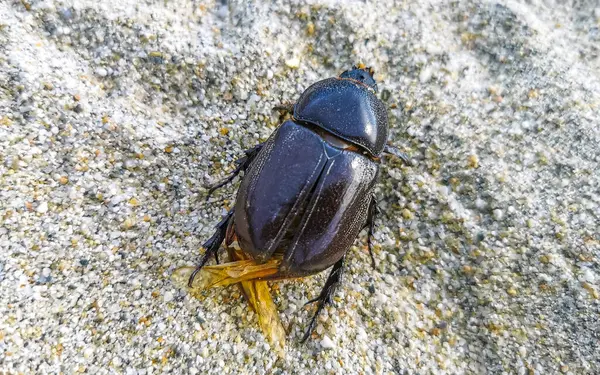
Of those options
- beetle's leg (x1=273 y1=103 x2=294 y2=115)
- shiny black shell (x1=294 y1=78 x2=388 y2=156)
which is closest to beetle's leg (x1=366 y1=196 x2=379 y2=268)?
shiny black shell (x1=294 y1=78 x2=388 y2=156)

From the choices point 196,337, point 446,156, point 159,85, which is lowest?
point 196,337

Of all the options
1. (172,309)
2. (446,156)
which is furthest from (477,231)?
(172,309)

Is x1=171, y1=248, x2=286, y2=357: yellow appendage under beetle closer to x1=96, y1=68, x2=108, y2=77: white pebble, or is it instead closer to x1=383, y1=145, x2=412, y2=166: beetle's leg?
x1=383, y1=145, x2=412, y2=166: beetle's leg

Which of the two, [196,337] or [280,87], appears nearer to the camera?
[196,337]

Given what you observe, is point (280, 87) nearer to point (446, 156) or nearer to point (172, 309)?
point (446, 156)

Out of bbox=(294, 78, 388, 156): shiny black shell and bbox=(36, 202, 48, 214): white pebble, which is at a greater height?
bbox=(294, 78, 388, 156): shiny black shell

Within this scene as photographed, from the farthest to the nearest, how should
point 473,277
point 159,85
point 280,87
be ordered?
point 280,87 → point 159,85 → point 473,277

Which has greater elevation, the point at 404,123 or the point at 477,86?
the point at 477,86
